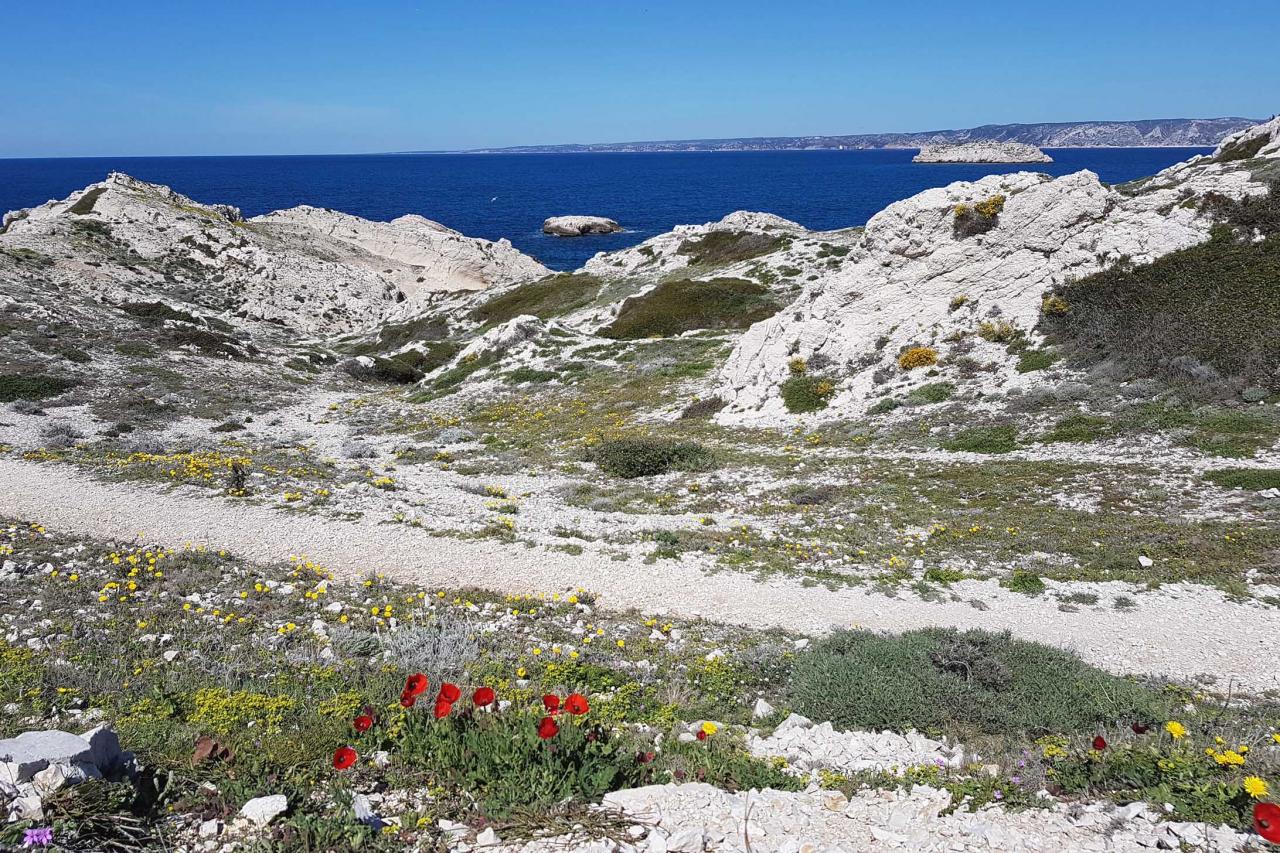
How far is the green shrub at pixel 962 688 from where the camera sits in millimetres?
8570

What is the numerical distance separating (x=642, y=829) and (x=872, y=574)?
35.2 feet

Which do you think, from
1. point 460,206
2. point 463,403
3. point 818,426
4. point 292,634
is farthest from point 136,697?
point 460,206

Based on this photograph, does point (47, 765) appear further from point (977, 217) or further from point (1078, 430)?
point (977, 217)

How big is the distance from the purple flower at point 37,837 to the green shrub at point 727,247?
60743 mm

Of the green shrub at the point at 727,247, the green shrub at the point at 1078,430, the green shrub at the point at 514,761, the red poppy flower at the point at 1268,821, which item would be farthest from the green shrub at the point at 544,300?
the red poppy flower at the point at 1268,821

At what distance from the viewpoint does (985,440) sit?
74.0 ft

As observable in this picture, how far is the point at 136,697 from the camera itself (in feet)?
26.3

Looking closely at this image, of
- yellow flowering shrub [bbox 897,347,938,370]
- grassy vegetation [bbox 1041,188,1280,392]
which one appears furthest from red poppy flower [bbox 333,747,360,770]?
yellow flowering shrub [bbox 897,347,938,370]

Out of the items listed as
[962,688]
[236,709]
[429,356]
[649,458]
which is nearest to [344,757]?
[236,709]

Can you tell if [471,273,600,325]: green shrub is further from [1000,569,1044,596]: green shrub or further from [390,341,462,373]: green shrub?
[1000,569,1044,596]: green shrub

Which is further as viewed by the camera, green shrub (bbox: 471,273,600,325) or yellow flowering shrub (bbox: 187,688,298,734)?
green shrub (bbox: 471,273,600,325)

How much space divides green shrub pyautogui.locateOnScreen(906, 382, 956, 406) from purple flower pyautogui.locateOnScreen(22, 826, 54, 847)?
26.6m

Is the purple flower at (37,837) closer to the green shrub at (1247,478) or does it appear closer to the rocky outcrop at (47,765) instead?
the rocky outcrop at (47,765)

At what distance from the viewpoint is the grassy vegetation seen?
22.3 m
